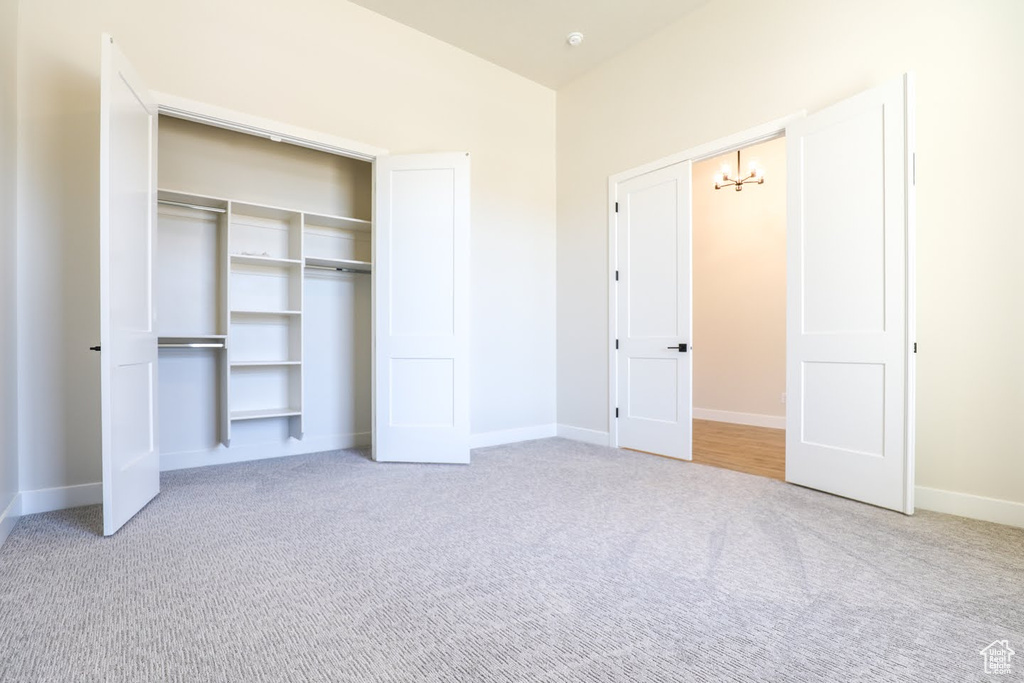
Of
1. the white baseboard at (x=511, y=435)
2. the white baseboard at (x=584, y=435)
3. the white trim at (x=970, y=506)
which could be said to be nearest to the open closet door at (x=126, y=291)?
the white baseboard at (x=511, y=435)

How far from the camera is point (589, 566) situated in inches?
77.0

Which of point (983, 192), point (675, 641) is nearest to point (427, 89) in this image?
point (983, 192)

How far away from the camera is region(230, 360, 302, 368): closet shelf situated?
11.5 ft

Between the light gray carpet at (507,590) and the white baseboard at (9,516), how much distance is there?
5 cm

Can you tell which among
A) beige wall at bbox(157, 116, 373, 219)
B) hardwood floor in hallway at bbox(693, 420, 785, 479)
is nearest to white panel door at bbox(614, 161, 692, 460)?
hardwood floor in hallway at bbox(693, 420, 785, 479)

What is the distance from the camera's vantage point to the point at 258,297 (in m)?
3.87

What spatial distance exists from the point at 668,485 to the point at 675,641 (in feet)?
5.92

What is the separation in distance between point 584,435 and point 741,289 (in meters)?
2.99

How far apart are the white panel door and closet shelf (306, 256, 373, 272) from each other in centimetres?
223

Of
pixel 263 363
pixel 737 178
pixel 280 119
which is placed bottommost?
pixel 263 363

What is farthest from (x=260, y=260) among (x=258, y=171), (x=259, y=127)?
(x=259, y=127)

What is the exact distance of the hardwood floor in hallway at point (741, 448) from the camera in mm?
3719

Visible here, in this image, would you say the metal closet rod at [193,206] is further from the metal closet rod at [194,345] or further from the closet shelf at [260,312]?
the metal closet rod at [194,345]

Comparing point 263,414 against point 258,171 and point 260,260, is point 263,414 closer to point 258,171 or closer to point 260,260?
point 260,260
